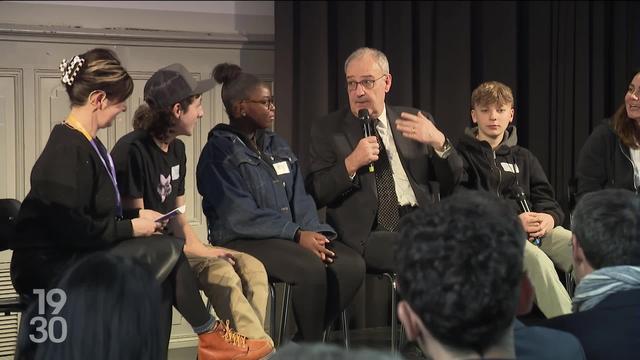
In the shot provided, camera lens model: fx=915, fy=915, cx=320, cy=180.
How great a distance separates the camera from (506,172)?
12.8ft

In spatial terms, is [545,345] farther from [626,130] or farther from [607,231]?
[626,130]

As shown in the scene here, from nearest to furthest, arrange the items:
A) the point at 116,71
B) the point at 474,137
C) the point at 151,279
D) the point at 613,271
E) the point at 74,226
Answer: the point at 151,279
the point at 613,271
the point at 74,226
the point at 116,71
the point at 474,137

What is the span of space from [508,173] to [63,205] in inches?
77.9

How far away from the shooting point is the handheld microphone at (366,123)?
11.7 feet

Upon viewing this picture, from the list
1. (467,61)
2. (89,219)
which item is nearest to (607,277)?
(89,219)

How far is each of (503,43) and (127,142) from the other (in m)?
2.39

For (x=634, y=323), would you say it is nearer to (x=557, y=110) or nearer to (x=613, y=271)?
(x=613, y=271)

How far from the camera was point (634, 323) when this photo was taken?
1706mm

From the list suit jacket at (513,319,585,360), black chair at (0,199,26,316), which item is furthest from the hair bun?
suit jacket at (513,319,585,360)

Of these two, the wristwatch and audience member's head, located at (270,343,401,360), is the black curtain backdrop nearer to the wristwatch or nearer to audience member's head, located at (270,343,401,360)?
the wristwatch

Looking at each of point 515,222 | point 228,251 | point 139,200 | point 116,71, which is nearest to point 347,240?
point 228,251

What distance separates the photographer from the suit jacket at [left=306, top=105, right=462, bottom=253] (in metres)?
3.58

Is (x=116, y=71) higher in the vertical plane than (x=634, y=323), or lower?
higher

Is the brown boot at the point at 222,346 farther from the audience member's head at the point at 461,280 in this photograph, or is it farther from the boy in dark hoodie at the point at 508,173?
the audience member's head at the point at 461,280
